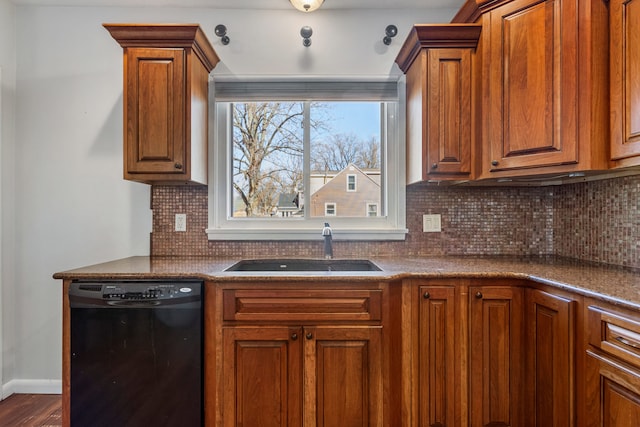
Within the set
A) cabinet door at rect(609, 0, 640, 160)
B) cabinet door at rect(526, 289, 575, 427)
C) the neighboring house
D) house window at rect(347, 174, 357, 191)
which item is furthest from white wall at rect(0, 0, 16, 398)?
cabinet door at rect(609, 0, 640, 160)

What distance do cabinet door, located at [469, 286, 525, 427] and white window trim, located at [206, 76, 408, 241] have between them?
74 cm

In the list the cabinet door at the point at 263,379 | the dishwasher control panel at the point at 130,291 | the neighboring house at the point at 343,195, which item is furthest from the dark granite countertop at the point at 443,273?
the neighboring house at the point at 343,195

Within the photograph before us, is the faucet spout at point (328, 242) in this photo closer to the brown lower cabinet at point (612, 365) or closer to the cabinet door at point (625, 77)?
the brown lower cabinet at point (612, 365)

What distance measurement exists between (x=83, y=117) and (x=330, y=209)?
69.9 inches

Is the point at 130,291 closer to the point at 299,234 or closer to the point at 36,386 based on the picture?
the point at 299,234

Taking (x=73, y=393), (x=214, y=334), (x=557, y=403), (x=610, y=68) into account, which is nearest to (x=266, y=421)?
(x=214, y=334)

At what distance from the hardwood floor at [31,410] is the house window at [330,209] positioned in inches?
78.1

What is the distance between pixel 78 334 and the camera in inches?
62.0

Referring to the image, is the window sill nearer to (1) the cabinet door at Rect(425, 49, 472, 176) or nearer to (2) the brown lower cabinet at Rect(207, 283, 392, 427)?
(1) the cabinet door at Rect(425, 49, 472, 176)

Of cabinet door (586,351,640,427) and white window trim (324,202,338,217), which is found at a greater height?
white window trim (324,202,338,217)

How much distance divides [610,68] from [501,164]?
579 millimetres

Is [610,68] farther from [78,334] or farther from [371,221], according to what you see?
[78,334]

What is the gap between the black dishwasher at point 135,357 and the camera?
61.7 inches

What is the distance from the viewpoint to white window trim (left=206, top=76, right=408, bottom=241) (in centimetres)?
224
